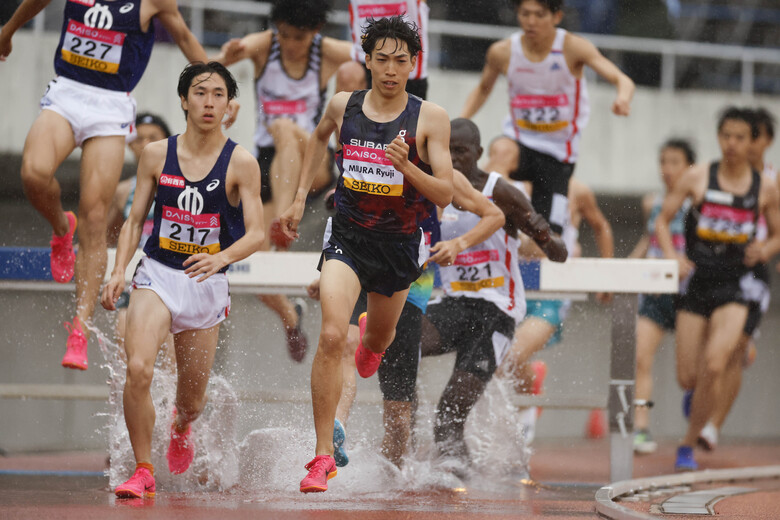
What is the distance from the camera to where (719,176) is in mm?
8602

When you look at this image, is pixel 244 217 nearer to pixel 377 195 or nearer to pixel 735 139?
pixel 377 195

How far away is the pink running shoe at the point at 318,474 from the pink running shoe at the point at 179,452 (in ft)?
4.55

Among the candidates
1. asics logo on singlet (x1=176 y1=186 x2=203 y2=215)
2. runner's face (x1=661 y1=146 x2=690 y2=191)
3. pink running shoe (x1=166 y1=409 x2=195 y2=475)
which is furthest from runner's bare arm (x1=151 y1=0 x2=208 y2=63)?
runner's face (x1=661 y1=146 x2=690 y2=191)

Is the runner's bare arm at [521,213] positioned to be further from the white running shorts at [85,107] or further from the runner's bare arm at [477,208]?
the white running shorts at [85,107]

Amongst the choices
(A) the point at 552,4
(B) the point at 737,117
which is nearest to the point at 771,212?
(B) the point at 737,117

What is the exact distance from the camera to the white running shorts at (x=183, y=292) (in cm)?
529

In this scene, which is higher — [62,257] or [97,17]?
[97,17]

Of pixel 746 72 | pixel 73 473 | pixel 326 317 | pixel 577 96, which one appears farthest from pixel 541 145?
pixel 746 72

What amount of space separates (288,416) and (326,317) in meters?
2.07

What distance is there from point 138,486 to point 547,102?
12.9 ft

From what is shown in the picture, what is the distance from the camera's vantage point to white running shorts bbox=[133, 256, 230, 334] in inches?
208

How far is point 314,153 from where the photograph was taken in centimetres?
540

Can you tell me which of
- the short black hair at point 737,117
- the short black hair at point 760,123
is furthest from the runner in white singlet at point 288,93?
the short black hair at point 760,123

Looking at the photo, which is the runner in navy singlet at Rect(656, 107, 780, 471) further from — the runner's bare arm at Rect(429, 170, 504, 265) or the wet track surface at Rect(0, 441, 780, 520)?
the runner's bare arm at Rect(429, 170, 504, 265)
